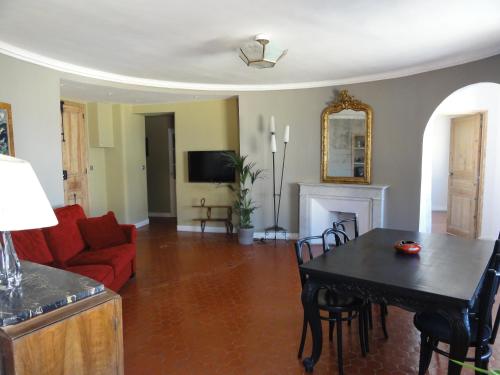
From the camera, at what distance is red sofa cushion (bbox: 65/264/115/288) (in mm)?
3146

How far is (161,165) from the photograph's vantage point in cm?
828

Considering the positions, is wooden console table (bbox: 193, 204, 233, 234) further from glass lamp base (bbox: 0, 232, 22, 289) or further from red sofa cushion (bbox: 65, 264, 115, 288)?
glass lamp base (bbox: 0, 232, 22, 289)

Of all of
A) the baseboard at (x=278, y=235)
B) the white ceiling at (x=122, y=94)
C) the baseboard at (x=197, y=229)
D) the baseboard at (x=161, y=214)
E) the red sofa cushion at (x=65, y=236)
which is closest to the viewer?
the red sofa cushion at (x=65, y=236)

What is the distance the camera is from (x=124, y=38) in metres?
3.46

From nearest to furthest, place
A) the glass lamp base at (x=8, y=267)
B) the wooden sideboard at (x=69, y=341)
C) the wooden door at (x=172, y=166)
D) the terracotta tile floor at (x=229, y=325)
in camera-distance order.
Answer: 1. the wooden sideboard at (x=69, y=341)
2. the glass lamp base at (x=8, y=267)
3. the terracotta tile floor at (x=229, y=325)
4. the wooden door at (x=172, y=166)

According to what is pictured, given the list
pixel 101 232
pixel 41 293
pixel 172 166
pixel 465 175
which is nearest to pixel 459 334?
pixel 41 293

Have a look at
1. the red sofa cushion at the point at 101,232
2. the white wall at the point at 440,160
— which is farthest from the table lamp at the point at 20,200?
the white wall at the point at 440,160

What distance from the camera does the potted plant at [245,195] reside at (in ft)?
19.1

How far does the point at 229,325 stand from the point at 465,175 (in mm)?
4865

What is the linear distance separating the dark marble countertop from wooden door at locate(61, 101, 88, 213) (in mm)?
4679

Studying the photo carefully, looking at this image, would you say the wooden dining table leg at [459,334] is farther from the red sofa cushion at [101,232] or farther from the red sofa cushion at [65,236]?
the red sofa cushion at [101,232]

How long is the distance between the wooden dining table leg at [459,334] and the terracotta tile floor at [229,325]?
63 cm

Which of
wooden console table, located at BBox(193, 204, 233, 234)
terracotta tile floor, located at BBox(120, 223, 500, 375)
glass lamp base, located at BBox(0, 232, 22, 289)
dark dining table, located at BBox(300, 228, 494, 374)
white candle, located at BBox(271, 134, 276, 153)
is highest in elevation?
white candle, located at BBox(271, 134, 276, 153)

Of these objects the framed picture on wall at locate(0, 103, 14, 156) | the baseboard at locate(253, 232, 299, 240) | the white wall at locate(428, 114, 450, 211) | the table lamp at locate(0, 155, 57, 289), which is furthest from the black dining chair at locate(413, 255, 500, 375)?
the white wall at locate(428, 114, 450, 211)
